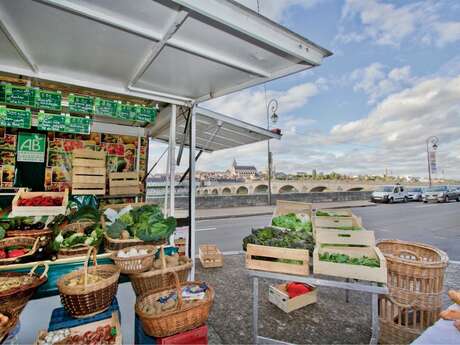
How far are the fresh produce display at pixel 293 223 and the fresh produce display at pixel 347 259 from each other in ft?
2.30

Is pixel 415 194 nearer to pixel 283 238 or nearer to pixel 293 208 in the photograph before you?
pixel 293 208

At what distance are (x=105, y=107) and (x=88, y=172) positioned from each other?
1488 mm

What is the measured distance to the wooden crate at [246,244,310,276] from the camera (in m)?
2.26

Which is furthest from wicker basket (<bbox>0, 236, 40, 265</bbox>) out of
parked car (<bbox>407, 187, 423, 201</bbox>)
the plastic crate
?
parked car (<bbox>407, 187, 423, 201</bbox>)

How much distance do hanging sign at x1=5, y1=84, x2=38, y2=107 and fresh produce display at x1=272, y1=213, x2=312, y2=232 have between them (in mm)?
3521

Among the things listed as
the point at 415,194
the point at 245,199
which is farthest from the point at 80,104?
the point at 415,194

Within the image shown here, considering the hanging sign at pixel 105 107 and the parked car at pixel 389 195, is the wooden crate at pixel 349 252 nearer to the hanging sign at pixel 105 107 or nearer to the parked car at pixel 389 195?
the hanging sign at pixel 105 107

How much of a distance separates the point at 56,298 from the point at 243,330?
197 cm

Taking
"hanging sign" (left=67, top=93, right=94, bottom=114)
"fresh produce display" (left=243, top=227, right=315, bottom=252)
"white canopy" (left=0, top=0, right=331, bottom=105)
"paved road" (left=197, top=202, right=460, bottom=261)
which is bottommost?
"paved road" (left=197, top=202, right=460, bottom=261)

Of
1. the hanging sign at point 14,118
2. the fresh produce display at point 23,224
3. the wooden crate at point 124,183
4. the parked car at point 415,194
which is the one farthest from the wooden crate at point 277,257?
the parked car at point 415,194

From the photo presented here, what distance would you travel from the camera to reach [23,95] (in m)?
2.87

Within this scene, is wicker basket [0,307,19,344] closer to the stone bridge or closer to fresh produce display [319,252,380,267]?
fresh produce display [319,252,380,267]

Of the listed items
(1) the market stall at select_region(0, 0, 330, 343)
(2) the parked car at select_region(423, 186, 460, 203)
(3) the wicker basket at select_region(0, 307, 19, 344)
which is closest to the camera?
(3) the wicker basket at select_region(0, 307, 19, 344)

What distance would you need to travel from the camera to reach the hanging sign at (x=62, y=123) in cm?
320
